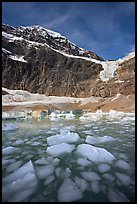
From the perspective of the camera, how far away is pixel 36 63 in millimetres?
40594

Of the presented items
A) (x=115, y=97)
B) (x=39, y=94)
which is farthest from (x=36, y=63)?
(x=115, y=97)

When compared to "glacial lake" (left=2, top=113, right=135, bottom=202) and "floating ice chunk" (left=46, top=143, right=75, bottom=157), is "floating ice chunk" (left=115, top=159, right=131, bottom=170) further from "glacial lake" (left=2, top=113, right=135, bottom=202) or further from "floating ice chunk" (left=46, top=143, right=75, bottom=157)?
"floating ice chunk" (left=46, top=143, right=75, bottom=157)

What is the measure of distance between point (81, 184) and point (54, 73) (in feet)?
126

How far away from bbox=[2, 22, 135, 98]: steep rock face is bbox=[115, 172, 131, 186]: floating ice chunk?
32.5 m

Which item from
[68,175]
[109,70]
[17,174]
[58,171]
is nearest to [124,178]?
[68,175]

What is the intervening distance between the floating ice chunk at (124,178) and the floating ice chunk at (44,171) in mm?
1213

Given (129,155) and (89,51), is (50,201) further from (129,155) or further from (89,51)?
(89,51)

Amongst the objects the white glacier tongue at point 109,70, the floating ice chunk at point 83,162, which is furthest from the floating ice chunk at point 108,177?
the white glacier tongue at point 109,70

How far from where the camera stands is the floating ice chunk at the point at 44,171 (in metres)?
3.29

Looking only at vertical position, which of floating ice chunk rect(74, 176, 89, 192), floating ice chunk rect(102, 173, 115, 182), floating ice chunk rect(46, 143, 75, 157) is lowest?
floating ice chunk rect(102, 173, 115, 182)

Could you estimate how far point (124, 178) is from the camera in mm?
3156

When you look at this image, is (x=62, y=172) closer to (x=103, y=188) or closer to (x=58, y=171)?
(x=58, y=171)

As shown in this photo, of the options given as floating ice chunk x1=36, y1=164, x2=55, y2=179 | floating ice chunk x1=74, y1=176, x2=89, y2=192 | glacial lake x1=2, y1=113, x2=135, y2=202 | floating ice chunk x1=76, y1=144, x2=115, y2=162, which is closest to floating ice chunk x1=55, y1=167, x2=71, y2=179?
glacial lake x1=2, y1=113, x2=135, y2=202

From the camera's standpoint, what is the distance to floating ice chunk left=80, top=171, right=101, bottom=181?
315cm
